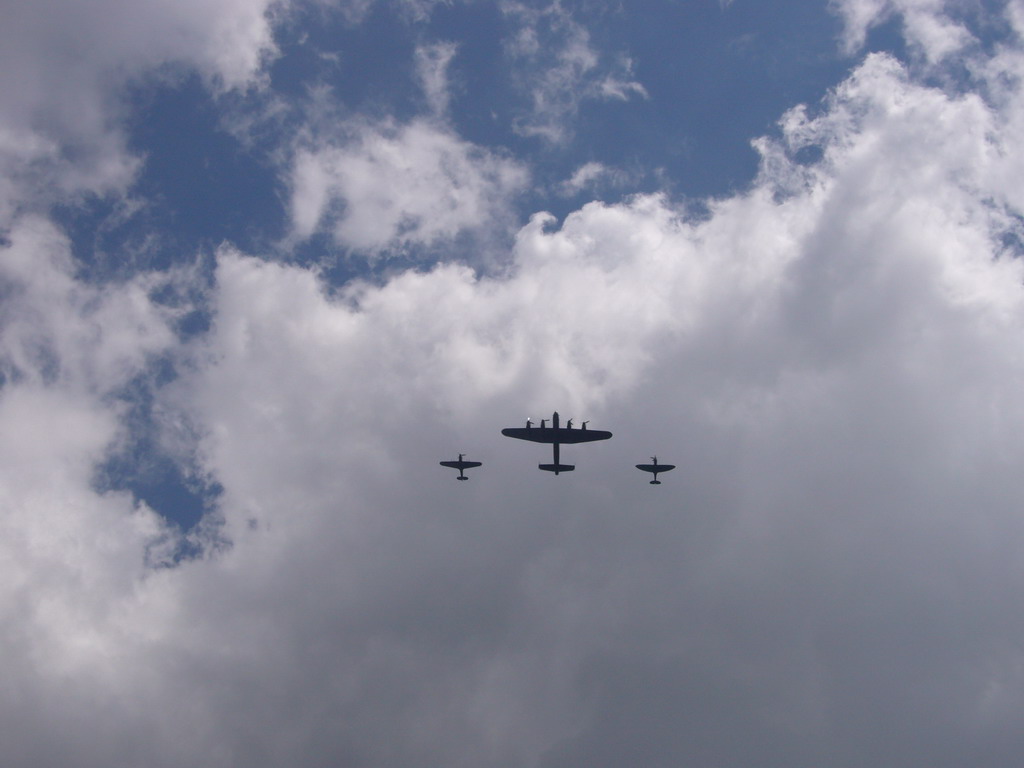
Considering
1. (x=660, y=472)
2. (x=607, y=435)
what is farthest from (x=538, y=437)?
(x=660, y=472)

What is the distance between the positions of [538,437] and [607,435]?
12.1 metres

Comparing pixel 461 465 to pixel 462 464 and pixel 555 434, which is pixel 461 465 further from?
pixel 555 434

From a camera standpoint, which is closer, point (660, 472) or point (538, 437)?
point (538, 437)

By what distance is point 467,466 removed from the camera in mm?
153125

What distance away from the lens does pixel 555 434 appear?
143625 millimetres

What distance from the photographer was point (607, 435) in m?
145

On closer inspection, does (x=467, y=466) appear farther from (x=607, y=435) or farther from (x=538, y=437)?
(x=607, y=435)

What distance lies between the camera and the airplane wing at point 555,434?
143m

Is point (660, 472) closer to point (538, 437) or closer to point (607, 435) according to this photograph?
point (607, 435)

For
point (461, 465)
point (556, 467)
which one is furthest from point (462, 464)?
point (556, 467)

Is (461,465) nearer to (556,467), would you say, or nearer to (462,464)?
(462,464)

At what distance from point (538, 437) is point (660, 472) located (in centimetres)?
2607

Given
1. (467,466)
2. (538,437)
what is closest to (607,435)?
(538,437)

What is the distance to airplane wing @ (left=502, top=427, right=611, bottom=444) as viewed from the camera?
14338 centimetres
